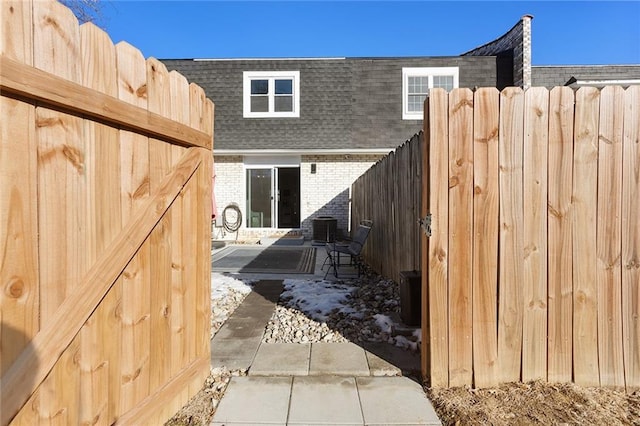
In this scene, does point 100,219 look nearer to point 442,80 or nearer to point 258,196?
point 258,196

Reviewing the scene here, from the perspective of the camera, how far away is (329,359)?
2.91m

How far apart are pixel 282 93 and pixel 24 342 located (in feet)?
37.4

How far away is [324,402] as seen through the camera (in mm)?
2311

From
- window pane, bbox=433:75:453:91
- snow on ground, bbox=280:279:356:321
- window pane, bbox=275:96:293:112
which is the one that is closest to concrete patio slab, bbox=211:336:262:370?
snow on ground, bbox=280:279:356:321

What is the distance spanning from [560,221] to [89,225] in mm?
2804

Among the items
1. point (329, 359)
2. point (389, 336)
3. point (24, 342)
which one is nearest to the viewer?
point (24, 342)

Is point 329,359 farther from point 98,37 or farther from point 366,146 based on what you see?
point 366,146

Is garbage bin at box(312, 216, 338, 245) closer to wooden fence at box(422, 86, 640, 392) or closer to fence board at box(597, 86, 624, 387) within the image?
wooden fence at box(422, 86, 640, 392)

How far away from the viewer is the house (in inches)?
454

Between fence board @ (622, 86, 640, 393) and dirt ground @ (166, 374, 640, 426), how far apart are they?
216 mm

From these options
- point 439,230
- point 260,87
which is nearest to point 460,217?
point 439,230

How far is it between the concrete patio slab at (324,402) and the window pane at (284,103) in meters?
10.4

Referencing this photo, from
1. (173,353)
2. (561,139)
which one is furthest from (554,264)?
(173,353)

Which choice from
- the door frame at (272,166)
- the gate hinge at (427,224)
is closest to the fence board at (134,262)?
the gate hinge at (427,224)
